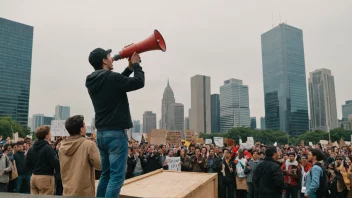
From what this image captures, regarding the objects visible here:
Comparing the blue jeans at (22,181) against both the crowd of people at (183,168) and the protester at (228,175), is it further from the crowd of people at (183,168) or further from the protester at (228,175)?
the protester at (228,175)

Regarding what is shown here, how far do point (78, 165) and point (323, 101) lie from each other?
195309mm

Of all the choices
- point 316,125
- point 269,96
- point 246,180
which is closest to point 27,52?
point 269,96

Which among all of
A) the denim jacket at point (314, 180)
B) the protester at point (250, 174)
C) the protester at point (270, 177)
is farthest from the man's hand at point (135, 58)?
the protester at point (250, 174)

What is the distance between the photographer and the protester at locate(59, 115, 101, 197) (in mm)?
3248

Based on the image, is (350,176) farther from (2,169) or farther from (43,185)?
(2,169)

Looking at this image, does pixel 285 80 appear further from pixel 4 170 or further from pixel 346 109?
pixel 4 170

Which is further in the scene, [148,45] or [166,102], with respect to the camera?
[166,102]

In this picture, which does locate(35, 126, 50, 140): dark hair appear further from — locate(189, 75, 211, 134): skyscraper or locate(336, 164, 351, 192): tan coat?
locate(189, 75, 211, 134): skyscraper

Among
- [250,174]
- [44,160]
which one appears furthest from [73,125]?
[250,174]

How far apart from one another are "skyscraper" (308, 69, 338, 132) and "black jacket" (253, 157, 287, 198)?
185304 millimetres

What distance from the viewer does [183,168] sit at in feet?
36.7

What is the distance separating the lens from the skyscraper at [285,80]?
446 feet

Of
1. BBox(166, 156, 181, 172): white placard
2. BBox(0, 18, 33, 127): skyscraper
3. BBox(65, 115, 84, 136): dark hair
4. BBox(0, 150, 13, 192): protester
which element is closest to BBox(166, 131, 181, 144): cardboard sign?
BBox(166, 156, 181, 172): white placard

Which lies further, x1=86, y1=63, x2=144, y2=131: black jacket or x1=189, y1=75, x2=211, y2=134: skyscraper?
x1=189, y1=75, x2=211, y2=134: skyscraper
